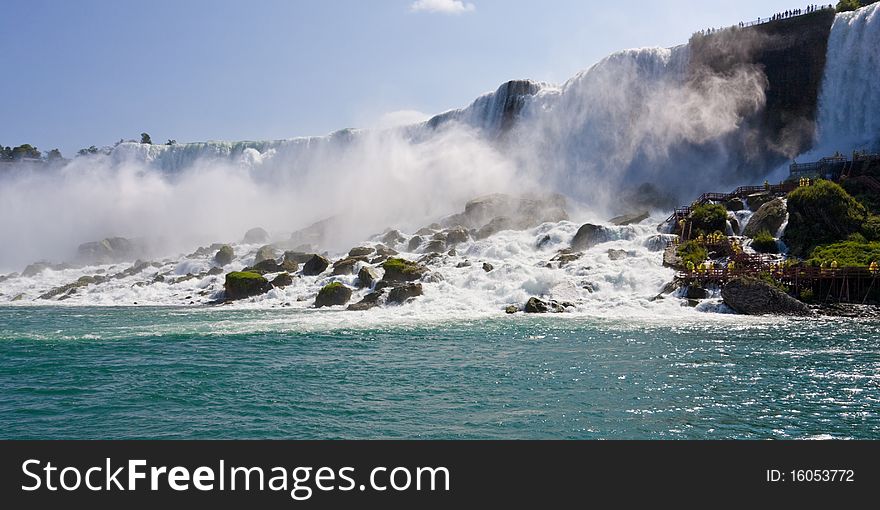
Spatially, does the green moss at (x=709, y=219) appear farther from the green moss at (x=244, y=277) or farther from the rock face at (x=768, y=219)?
the green moss at (x=244, y=277)

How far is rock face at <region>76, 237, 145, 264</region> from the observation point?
6353 cm

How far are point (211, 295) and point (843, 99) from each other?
44.1 metres

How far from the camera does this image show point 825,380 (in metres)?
15.0

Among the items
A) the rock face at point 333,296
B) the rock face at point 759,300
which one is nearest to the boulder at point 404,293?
the rock face at point 333,296

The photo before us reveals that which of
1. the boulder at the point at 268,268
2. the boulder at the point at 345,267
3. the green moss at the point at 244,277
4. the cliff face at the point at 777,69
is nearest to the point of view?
the green moss at the point at 244,277

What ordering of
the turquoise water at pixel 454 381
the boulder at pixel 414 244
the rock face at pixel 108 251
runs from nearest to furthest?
the turquoise water at pixel 454 381, the boulder at pixel 414 244, the rock face at pixel 108 251

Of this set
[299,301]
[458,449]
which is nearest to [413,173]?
[299,301]

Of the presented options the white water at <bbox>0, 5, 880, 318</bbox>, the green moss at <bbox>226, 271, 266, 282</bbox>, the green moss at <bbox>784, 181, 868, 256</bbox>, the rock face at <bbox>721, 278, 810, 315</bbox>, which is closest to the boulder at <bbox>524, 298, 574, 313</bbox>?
the white water at <bbox>0, 5, 880, 318</bbox>

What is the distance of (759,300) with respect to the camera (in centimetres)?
2736

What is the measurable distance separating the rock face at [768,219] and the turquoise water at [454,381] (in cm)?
1249

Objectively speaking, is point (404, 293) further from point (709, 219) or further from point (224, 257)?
point (224, 257)

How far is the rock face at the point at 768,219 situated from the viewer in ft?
118

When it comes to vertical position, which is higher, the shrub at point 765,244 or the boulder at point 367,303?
the shrub at point 765,244

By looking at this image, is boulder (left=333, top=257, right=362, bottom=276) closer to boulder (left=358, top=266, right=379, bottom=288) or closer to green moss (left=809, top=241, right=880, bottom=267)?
boulder (left=358, top=266, right=379, bottom=288)
